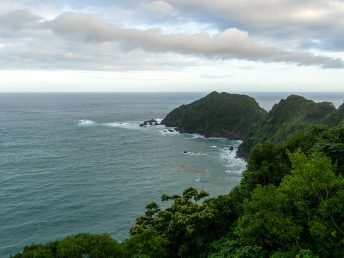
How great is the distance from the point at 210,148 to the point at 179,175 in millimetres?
40728

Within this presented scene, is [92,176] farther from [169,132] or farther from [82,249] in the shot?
[169,132]

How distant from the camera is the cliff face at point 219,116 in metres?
166

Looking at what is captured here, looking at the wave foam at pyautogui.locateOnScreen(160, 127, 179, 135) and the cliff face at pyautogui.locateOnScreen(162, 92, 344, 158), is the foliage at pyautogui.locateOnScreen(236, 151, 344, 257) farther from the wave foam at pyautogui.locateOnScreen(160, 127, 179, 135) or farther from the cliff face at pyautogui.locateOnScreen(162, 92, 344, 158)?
the wave foam at pyautogui.locateOnScreen(160, 127, 179, 135)

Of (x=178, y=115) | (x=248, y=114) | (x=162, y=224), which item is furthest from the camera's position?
(x=178, y=115)

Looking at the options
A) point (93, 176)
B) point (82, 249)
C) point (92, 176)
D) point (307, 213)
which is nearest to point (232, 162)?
point (93, 176)

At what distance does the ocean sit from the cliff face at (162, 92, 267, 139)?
30.6 ft

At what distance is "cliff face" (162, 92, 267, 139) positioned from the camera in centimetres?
16625

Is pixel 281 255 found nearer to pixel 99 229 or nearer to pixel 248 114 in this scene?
pixel 99 229

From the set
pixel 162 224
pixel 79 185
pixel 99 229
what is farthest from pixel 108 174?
pixel 162 224

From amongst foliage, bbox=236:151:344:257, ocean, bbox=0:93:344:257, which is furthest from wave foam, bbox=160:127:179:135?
foliage, bbox=236:151:344:257

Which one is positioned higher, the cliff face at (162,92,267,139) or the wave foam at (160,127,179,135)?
the cliff face at (162,92,267,139)

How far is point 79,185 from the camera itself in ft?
291

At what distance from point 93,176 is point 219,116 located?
3644 inches

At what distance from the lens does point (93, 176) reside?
317 ft
